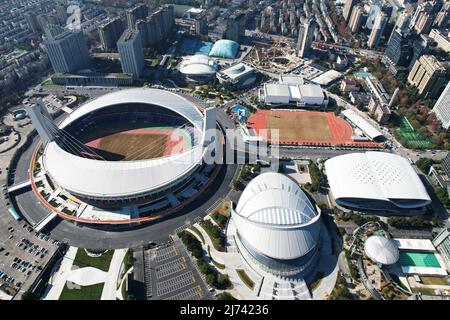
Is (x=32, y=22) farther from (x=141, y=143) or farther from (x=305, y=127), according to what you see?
(x=305, y=127)

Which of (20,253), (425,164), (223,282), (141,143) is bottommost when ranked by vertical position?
(20,253)

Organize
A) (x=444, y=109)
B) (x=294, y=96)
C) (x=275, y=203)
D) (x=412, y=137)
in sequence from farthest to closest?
(x=294, y=96) → (x=444, y=109) → (x=412, y=137) → (x=275, y=203)

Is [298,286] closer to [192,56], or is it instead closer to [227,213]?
[227,213]

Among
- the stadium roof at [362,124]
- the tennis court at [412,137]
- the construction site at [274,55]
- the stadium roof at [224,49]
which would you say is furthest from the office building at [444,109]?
the stadium roof at [224,49]

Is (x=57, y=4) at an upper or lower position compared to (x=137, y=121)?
upper

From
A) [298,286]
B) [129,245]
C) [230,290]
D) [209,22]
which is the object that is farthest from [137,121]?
[209,22]

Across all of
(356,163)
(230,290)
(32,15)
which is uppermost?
(32,15)

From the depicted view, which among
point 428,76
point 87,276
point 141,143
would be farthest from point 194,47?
point 87,276
